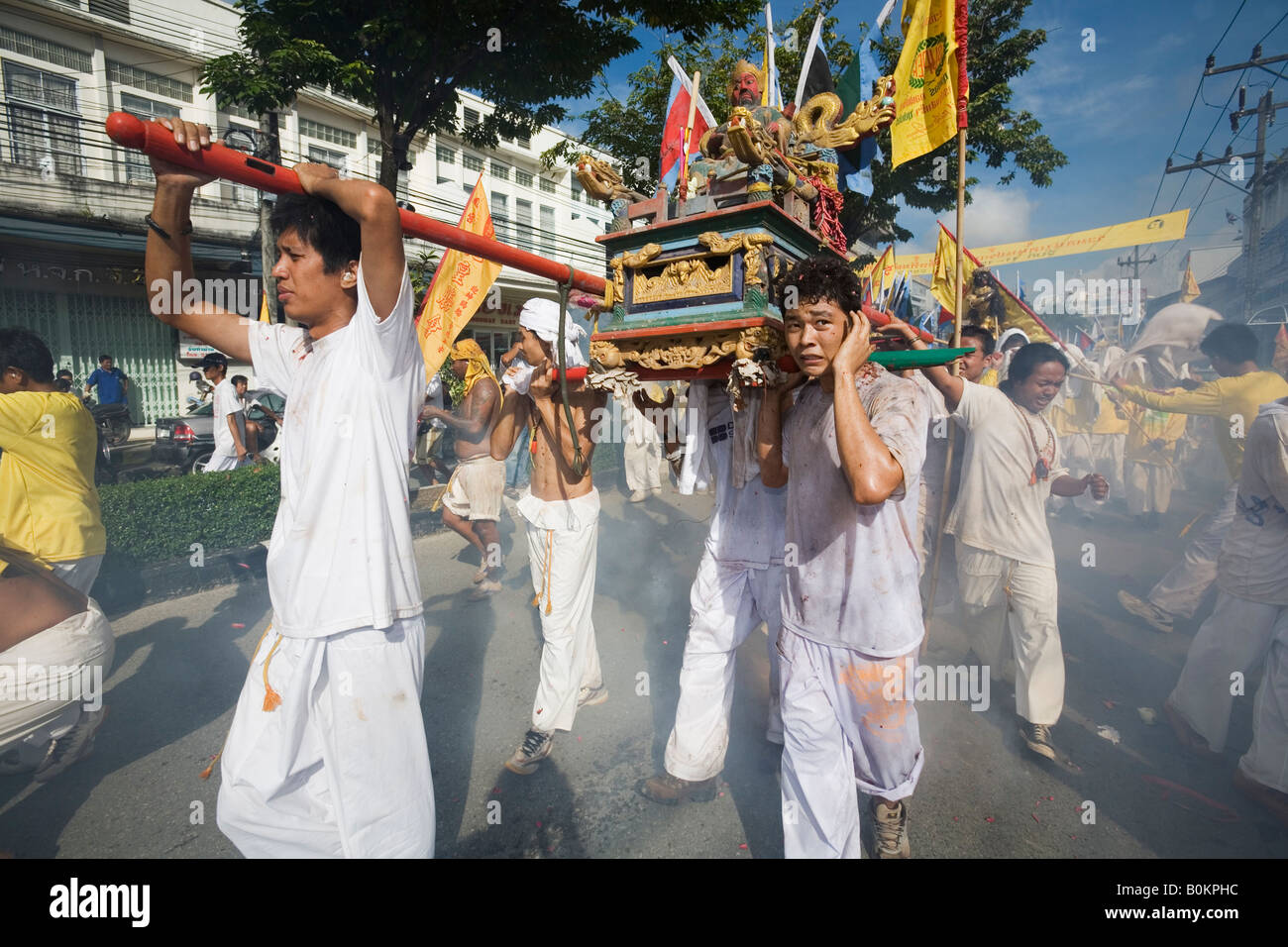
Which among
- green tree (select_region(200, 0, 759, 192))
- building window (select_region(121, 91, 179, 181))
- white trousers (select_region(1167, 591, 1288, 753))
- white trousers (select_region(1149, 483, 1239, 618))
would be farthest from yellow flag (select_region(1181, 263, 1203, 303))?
building window (select_region(121, 91, 179, 181))

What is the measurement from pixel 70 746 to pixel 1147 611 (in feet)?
25.3

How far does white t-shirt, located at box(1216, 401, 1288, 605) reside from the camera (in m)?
3.04

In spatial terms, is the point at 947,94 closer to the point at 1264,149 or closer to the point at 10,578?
the point at 10,578

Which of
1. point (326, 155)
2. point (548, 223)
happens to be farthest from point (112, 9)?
point (548, 223)

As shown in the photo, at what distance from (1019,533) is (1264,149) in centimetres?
1570

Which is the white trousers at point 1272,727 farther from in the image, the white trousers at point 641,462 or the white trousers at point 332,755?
the white trousers at point 641,462

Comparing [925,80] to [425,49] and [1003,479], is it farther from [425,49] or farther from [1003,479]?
[425,49]

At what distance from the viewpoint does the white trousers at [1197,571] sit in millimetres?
4926

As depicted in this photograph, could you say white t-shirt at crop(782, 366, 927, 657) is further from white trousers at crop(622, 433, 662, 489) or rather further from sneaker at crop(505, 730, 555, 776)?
white trousers at crop(622, 433, 662, 489)

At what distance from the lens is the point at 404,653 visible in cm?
184

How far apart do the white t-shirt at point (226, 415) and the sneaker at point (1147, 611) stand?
9.33m

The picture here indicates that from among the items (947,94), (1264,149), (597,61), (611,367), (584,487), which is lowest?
(584,487)

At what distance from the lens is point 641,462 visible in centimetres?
955

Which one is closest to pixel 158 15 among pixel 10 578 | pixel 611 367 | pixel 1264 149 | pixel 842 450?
pixel 10 578
